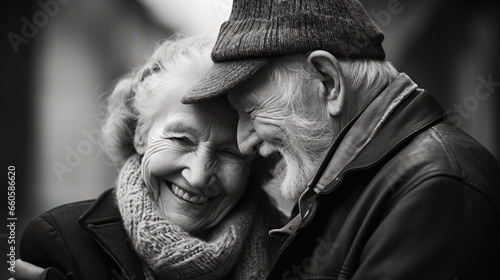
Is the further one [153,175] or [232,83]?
[153,175]

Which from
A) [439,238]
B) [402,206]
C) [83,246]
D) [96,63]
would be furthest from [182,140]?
[96,63]

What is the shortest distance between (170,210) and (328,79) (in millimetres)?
1042

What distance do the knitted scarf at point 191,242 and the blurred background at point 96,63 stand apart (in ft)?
5.54

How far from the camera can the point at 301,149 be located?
94.8 inches

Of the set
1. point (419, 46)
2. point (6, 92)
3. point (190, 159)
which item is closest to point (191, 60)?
point (190, 159)

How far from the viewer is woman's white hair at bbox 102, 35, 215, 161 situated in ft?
9.63

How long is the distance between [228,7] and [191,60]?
121 cm

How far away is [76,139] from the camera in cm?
645

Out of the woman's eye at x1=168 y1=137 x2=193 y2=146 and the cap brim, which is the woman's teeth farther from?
the cap brim

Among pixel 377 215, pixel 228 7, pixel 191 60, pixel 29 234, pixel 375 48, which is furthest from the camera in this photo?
pixel 228 7

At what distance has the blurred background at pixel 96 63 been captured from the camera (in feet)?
17.4

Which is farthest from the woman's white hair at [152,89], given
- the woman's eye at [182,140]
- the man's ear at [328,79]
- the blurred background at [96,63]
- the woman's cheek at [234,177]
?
the blurred background at [96,63]

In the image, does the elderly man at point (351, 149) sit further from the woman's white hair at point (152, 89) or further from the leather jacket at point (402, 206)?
the woman's white hair at point (152, 89)

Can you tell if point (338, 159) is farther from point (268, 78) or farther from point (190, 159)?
point (190, 159)
